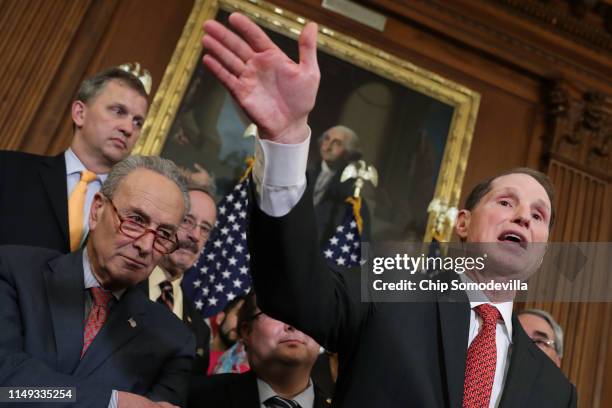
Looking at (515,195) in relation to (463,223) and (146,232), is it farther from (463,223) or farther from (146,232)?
(146,232)

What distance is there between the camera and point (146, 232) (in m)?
2.38

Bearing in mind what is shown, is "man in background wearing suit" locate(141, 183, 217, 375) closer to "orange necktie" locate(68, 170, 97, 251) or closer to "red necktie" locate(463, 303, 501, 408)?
"orange necktie" locate(68, 170, 97, 251)

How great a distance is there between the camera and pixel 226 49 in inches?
63.7

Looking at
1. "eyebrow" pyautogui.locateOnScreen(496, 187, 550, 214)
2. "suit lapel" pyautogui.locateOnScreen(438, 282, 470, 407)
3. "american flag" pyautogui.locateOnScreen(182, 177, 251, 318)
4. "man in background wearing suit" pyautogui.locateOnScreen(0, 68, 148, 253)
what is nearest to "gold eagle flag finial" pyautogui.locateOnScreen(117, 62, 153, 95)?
"man in background wearing suit" pyautogui.locateOnScreen(0, 68, 148, 253)

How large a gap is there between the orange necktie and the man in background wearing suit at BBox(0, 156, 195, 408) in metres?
0.52

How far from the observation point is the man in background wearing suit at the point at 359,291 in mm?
1618

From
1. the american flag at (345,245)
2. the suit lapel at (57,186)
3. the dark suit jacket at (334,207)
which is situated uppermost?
the dark suit jacket at (334,207)

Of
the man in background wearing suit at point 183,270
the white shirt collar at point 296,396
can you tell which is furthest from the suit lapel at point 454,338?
the man in background wearing suit at point 183,270

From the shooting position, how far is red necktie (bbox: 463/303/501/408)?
1.93 m

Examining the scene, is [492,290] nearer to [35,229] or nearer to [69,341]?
[69,341]

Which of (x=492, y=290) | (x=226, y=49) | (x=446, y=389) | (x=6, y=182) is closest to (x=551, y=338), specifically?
(x=492, y=290)

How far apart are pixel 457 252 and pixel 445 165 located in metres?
4.20

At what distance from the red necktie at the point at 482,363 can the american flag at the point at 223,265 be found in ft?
10.9

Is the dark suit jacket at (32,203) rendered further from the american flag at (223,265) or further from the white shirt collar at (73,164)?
the american flag at (223,265)
